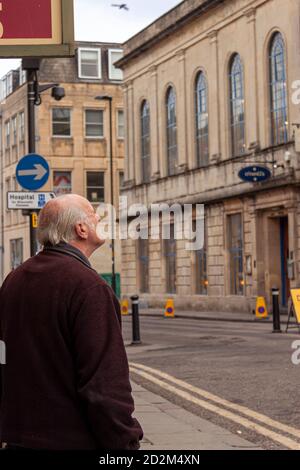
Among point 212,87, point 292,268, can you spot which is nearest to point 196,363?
point 292,268

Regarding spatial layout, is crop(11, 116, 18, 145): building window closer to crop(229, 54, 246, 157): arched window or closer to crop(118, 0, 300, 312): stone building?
crop(118, 0, 300, 312): stone building

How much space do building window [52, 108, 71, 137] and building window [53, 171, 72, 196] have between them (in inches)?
92.7

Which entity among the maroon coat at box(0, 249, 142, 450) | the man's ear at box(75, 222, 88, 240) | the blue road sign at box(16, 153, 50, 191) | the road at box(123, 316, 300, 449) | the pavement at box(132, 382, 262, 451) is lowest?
the road at box(123, 316, 300, 449)

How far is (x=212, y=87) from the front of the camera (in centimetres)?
4244

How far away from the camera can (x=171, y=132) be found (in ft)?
156

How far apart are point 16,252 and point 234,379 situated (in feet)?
188

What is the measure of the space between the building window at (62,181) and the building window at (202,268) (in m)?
20.8

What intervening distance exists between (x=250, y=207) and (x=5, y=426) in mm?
34653

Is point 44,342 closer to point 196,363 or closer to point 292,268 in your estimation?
point 196,363

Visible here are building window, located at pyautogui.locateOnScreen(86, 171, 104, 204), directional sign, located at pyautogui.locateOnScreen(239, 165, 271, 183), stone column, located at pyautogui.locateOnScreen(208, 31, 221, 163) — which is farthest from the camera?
building window, located at pyautogui.locateOnScreen(86, 171, 104, 204)

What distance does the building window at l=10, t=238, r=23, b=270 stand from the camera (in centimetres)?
6856

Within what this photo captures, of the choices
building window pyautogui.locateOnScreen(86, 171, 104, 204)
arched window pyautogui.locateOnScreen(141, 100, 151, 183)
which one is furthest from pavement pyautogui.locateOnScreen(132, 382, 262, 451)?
building window pyautogui.locateOnScreen(86, 171, 104, 204)

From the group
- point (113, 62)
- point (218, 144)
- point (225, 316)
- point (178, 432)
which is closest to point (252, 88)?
point (218, 144)

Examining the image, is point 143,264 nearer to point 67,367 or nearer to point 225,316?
point 225,316
